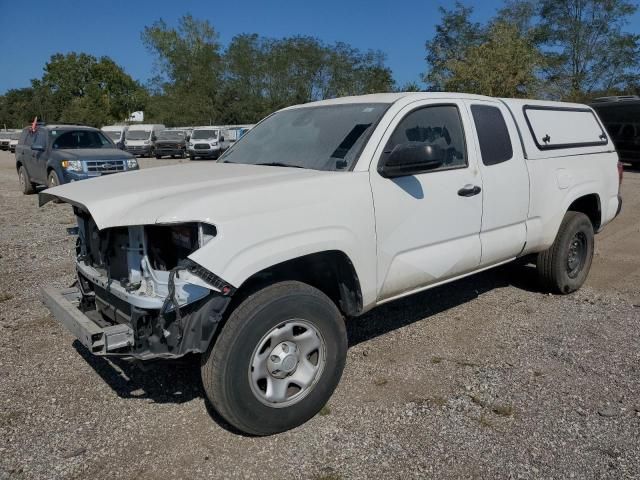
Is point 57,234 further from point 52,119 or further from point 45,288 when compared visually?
point 52,119

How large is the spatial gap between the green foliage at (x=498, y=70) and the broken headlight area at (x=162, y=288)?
21.9 m

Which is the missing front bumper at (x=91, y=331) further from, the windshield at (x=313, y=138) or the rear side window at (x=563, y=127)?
the rear side window at (x=563, y=127)

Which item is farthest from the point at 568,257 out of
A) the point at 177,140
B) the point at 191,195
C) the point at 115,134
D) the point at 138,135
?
the point at 115,134

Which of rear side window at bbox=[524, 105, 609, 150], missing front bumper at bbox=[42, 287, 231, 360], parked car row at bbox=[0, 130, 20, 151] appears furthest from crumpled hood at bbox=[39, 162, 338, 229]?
parked car row at bbox=[0, 130, 20, 151]

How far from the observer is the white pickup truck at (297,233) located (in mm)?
2826

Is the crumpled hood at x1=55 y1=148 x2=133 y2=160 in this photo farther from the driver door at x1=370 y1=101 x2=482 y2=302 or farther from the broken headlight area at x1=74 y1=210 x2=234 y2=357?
the driver door at x1=370 y1=101 x2=482 y2=302

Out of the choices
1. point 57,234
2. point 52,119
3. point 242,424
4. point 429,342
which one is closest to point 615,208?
point 429,342

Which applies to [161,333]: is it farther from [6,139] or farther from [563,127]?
[6,139]

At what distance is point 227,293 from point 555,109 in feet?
12.9

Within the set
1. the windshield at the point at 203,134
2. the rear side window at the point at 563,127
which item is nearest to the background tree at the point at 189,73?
the windshield at the point at 203,134

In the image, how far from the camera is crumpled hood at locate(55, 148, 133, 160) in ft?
38.7

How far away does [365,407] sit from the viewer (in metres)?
3.44

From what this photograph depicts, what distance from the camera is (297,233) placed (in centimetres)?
305

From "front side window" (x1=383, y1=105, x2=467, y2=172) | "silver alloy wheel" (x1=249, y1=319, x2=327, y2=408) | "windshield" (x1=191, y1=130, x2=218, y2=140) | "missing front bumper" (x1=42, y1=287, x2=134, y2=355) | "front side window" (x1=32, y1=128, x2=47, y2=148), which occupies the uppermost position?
"windshield" (x1=191, y1=130, x2=218, y2=140)
